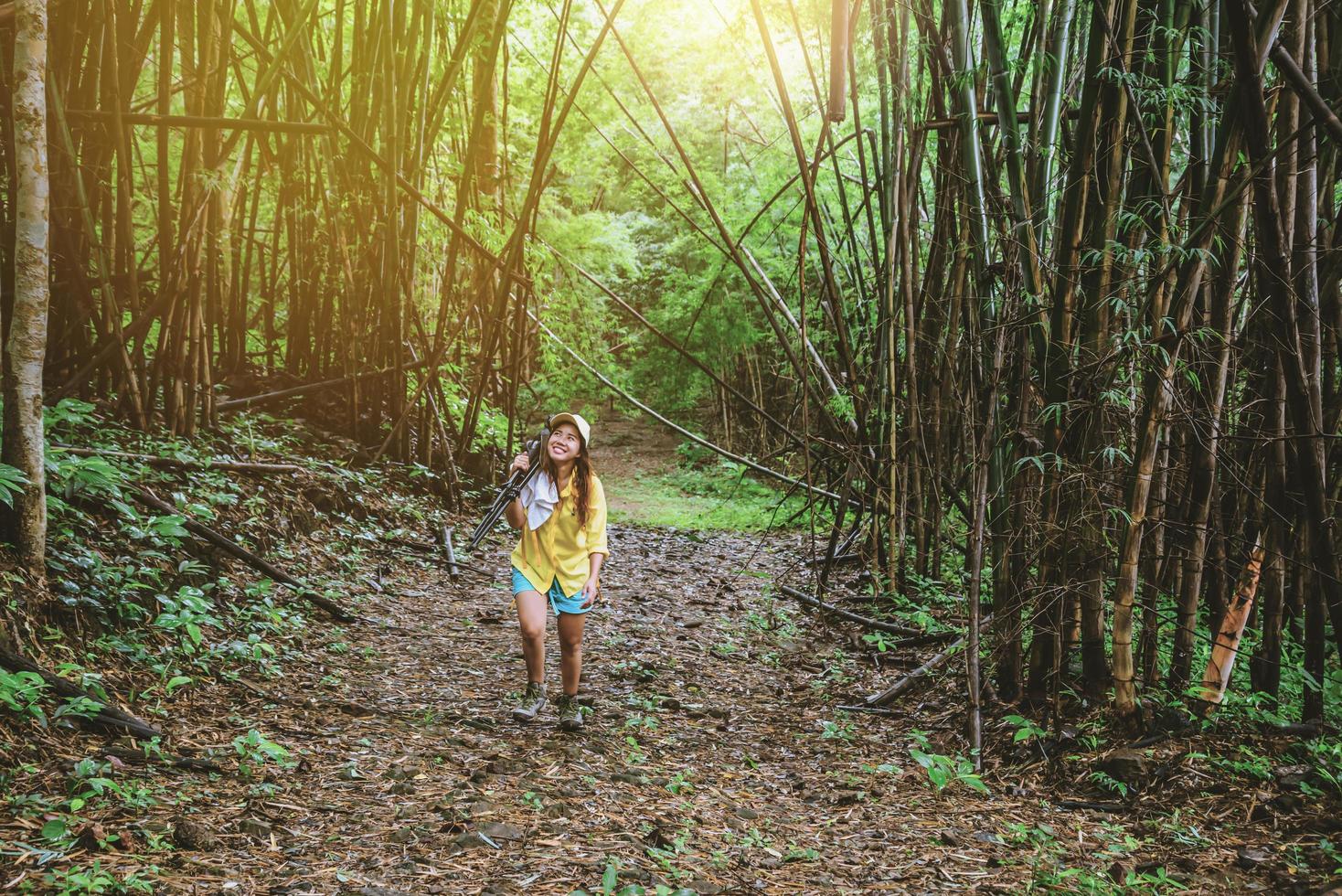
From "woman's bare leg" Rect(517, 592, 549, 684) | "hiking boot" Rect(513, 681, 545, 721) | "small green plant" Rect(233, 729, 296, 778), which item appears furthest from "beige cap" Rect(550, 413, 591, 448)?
"small green plant" Rect(233, 729, 296, 778)

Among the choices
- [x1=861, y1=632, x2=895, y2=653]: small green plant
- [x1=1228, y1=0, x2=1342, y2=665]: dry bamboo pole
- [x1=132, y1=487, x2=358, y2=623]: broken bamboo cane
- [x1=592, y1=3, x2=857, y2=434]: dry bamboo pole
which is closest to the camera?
[x1=1228, y1=0, x2=1342, y2=665]: dry bamboo pole

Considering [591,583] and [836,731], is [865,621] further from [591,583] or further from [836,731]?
[591,583]

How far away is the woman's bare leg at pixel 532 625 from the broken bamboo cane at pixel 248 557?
3.85ft

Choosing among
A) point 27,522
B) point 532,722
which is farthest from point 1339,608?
point 27,522

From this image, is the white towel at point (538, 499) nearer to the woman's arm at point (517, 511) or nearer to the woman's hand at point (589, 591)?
the woman's arm at point (517, 511)

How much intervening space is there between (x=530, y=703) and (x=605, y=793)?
690mm

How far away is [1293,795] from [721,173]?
459 inches

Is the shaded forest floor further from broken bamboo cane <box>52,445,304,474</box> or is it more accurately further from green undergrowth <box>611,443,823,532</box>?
green undergrowth <box>611,443,823,532</box>

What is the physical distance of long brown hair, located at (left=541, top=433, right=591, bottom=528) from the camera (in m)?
3.11

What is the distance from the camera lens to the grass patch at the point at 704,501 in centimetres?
888

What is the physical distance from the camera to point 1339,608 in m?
2.21

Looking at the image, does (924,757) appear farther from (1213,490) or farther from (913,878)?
(1213,490)

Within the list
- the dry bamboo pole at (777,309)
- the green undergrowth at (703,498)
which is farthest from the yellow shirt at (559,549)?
the green undergrowth at (703,498)

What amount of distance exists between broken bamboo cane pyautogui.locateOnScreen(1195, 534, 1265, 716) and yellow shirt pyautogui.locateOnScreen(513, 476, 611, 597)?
1978 mm
